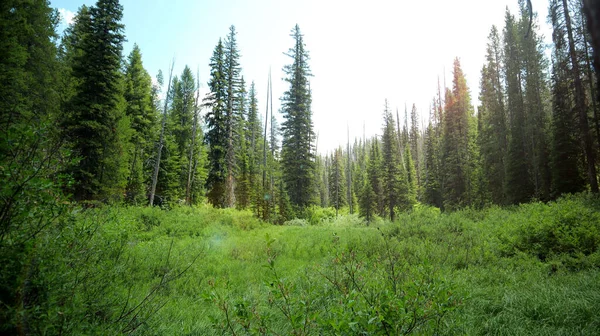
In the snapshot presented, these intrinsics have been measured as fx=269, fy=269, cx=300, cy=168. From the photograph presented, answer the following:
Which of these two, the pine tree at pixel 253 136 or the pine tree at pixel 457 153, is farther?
the pine tree at pixel 253 136

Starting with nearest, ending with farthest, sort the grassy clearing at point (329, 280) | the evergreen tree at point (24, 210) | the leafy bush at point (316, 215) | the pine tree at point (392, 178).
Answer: the evergreen tree at point (24, 210), the grassy clearing at point (329, 280), the leafy bush at point (316, 215), the pine tree at point (392, 178)

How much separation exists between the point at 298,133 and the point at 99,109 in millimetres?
16178

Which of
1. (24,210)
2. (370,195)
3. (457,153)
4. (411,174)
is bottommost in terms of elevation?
(24,210)

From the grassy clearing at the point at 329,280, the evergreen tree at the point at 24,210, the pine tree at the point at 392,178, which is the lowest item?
the grassy clearing at the point at 329,280

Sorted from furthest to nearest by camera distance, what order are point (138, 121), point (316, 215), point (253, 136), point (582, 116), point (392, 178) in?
point (253, 136) → point (392, 178) → point (316, 215) → point (138, 121) → point (582, 116)

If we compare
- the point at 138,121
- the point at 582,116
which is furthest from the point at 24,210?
the point at 138,121

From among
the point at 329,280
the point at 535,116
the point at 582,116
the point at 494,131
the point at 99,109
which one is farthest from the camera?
the point at 494,131

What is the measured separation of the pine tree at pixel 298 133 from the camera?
25609mm

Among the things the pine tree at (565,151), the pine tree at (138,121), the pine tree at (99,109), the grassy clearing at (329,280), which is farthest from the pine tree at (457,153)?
the pine tree at (138,121)

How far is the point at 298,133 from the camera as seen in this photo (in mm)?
26438

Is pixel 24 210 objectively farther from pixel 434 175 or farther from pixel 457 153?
pixel 434 175

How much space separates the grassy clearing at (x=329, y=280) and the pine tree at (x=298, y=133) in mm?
13767

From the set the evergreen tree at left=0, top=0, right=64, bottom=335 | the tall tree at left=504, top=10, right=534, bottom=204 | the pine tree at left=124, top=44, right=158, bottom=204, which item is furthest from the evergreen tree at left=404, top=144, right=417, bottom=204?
the evergreen tree at left=0, top=0, right=64, bottom=335

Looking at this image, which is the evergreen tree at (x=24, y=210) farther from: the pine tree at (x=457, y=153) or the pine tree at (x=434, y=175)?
the pine tree at (x=434, y=175)
